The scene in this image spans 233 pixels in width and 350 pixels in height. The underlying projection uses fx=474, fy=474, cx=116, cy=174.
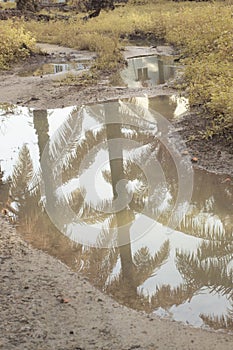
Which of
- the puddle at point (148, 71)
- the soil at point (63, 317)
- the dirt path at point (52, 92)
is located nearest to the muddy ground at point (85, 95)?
the dirt path at point (52, 92)

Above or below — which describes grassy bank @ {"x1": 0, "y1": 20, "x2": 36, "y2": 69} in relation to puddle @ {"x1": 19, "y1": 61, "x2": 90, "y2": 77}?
above

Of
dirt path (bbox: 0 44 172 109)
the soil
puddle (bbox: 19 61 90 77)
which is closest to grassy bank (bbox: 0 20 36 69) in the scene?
puddle (bbox: 19 61 90 77)

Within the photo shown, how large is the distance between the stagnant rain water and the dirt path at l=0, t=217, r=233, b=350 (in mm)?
198

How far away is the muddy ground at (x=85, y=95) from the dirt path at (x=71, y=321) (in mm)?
→ 3134

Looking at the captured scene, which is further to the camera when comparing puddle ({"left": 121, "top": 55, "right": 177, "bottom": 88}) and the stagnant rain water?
puddle ({"left": 121, "top": 55, "right": 177, "bottom": 88})

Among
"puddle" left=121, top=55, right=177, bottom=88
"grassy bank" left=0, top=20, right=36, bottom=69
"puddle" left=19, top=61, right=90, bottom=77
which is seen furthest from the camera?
"grassy bank" left=0, top=20, right=36, bottom=69

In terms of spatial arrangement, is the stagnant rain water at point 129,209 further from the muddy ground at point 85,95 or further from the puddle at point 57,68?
the puddle at point 57,68

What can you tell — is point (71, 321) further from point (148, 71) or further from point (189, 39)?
point (189, 39)

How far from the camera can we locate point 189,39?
45.9 feet

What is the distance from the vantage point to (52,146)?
8070mm

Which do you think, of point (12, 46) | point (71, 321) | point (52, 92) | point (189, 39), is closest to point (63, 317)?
point (71, 321)

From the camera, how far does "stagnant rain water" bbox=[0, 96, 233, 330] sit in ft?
13.8

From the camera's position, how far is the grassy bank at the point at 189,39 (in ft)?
26.3

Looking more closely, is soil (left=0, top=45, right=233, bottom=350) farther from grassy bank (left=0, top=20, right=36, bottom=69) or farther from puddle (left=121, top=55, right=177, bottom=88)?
grassy bank (left=0, top=20, right=36, bottom=69)
